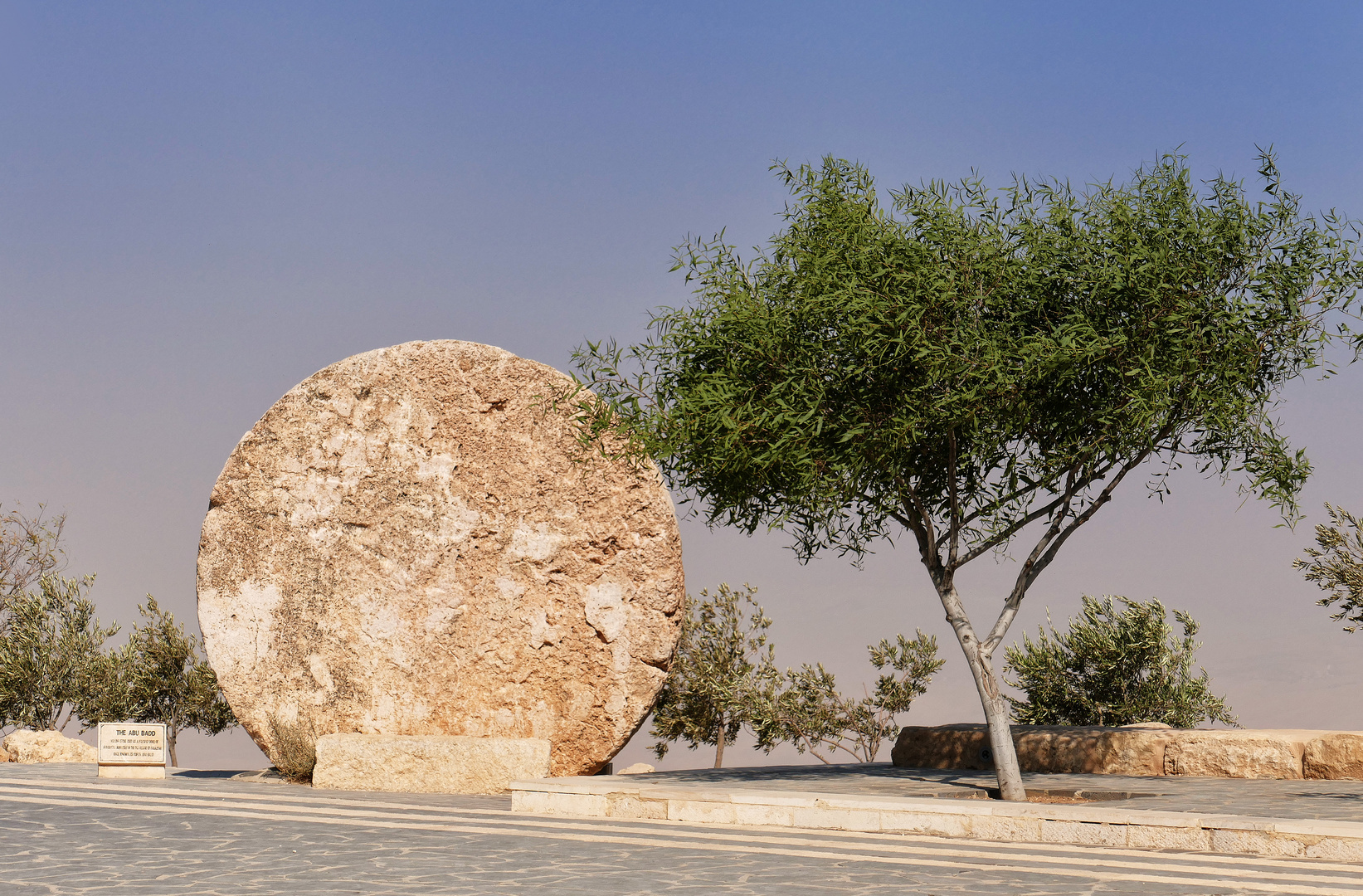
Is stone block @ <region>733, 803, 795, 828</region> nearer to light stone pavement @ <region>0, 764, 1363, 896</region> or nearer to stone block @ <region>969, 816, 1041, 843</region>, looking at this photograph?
light stone pavement @ <region>0, 764, 1363, 896</region>

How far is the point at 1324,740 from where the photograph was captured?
14273 mm

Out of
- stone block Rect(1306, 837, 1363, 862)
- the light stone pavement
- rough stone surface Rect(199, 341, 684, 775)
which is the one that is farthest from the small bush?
stone block Rect(1306, 837, 1363, 862)

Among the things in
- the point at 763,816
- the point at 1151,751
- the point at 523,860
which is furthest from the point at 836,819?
the point at 1151,751

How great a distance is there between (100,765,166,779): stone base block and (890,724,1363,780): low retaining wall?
34.3 ft

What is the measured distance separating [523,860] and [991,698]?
6089 mm

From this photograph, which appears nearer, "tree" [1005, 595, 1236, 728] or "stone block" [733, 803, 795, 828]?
"stone block" [733, 803, 795, 828]

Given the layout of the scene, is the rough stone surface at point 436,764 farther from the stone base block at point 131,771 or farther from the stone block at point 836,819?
the stone block at point 836,819

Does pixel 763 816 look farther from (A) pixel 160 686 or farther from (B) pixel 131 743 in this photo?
(A) pixel 160 686

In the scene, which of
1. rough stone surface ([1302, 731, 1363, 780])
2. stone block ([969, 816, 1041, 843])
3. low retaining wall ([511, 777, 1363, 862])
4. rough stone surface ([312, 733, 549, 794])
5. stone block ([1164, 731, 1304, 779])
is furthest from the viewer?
stone block ([1164, 731, 1304, 779])

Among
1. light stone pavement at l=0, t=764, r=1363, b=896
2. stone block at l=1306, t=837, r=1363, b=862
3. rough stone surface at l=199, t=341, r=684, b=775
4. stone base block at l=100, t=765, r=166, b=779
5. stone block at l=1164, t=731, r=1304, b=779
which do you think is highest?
rough stone surface at l=199, t=341, r=684, b=775

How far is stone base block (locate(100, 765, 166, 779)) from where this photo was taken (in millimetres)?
15750

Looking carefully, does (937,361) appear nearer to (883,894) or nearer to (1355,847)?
(1355,847)

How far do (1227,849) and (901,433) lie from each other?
4.74 m

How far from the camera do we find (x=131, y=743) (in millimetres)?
15961
